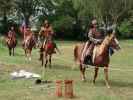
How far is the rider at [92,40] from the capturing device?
18031mm

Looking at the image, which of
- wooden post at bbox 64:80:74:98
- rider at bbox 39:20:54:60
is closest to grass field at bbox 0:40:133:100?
wooden post at bbox 64:80:74:98

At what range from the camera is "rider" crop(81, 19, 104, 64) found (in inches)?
710

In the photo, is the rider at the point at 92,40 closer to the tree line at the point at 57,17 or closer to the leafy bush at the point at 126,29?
the tree line at the point at 57,17

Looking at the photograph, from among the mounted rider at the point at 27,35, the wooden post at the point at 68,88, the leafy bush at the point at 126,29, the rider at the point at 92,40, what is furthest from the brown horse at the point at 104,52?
the leafy bush at the point at 126,29

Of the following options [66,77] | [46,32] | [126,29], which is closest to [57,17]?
[126,29]

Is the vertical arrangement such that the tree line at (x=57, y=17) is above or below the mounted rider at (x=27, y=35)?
below

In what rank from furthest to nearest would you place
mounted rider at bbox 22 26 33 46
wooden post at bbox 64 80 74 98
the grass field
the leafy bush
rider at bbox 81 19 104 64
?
1. the leafy bush
2. mounted rider at bbox 22 26 33 46
3. rider at bbox 81 19 104 64
4. the grass field
5. wooden post at bbox 64 80 74 98

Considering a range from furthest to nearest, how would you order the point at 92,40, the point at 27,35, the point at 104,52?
1. the point at 27,35
2. the point at 92,40
3. the point at 104,52

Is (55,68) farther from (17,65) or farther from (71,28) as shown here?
(71,28)

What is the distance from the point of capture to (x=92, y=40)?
18078 millimetres

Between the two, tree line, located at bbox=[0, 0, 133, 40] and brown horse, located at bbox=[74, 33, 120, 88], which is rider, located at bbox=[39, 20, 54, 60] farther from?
tree line, located at bbox=[0, 0, 133, 40]

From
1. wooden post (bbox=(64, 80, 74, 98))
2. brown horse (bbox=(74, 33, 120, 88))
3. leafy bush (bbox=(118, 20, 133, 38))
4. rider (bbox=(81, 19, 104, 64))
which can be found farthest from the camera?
leafy bush (bbox=(118, 20, 133, 38))

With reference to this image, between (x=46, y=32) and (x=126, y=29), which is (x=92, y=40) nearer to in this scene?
(x=46, y=32)

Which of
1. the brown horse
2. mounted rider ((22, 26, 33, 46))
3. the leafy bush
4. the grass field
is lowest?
the leafy bush
